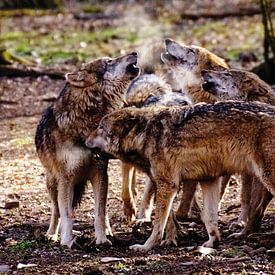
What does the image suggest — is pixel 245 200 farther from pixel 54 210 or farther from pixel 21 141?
pixel 21 141

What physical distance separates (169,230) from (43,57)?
12677mm

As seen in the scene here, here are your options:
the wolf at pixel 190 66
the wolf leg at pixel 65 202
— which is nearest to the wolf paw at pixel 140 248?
the wolf leg at pixel 65 202

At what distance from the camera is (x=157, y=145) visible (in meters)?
7.84

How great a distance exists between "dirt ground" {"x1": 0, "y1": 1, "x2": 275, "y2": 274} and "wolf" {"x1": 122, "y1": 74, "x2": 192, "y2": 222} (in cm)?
18

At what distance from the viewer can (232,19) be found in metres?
26.8

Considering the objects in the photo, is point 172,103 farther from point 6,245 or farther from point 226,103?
point 6,245

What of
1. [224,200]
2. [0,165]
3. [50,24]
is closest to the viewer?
[224,200]

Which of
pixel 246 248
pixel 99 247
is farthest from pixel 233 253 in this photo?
pixel 99 247

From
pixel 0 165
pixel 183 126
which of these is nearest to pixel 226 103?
pixel 183 126

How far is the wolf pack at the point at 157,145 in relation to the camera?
299 inches

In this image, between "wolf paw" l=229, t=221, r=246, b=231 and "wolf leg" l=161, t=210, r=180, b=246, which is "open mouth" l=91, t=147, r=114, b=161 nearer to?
"wolf leg" l=161, t=210, r=180, b=246

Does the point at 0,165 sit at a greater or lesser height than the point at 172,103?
lesser

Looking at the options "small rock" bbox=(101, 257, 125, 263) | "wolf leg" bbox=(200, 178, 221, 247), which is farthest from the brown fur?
"small rock" bbox=(101, 257, 125, 263)

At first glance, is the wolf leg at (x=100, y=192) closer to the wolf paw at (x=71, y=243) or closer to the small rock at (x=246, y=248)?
the wolf paw at (x=71, y=243)
